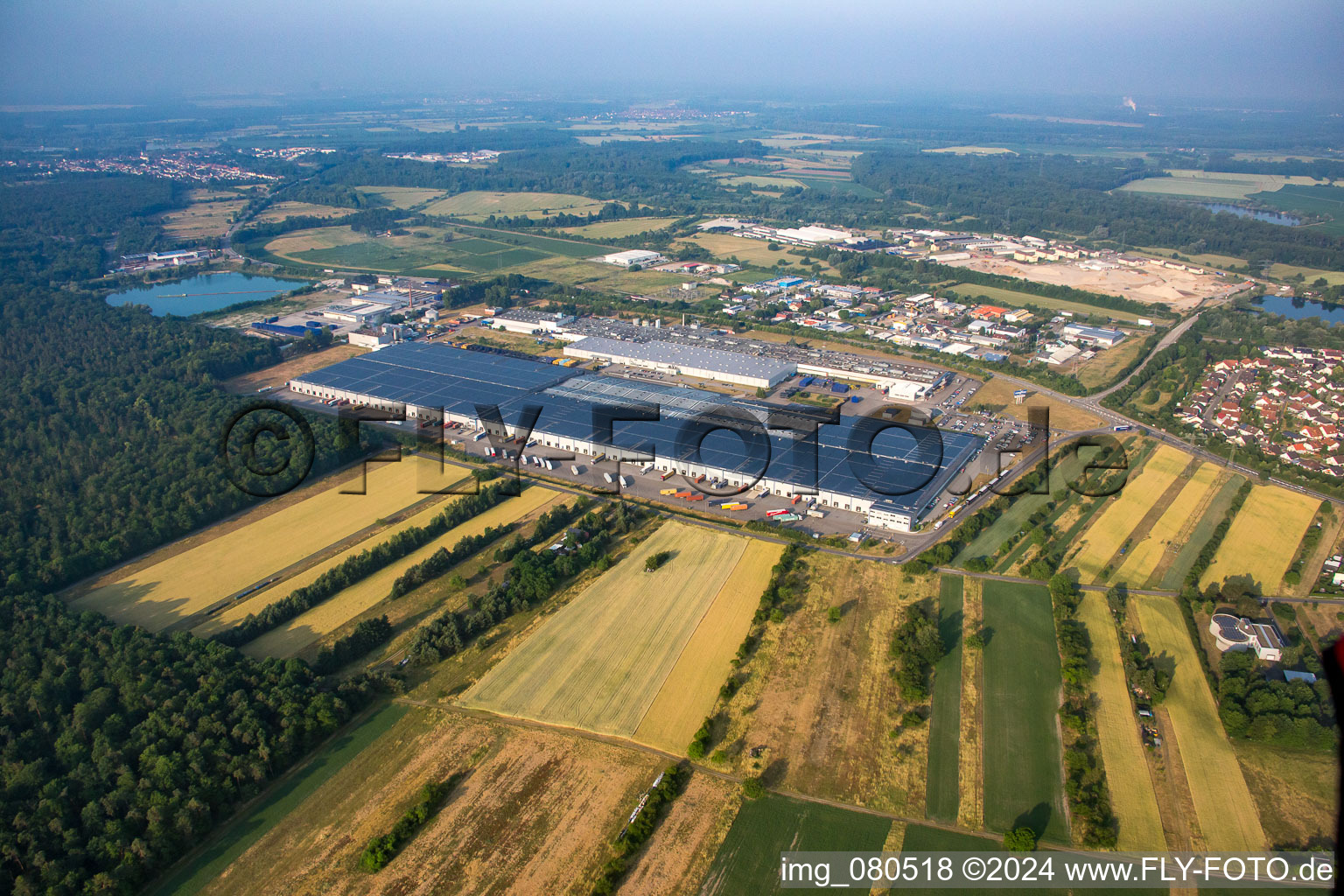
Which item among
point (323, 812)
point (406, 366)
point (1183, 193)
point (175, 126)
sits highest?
point (175, 126)

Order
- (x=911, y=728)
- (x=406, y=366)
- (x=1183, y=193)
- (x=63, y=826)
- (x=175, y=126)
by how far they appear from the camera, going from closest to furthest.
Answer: (x=63, y=826) < (x=911, y=728) < (x=406, y=366) < (x=1183, y=193) < (x=175, y=126)

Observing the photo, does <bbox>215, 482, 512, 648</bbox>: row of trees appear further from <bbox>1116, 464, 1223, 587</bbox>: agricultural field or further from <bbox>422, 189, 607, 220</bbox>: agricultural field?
<bbox>422, 189, 607, 220</bbox>: agricultural field

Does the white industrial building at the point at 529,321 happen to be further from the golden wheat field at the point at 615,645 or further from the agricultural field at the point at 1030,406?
the golden wheat field at the point at 615,645

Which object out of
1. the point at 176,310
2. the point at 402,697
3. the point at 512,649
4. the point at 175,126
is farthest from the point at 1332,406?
the point at 175,126

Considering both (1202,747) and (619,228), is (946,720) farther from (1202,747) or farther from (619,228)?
(619,228)

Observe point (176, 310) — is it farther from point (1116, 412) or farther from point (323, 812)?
point (1116, 412)

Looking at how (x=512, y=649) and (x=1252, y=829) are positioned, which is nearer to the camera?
(x=1252, y=829)
